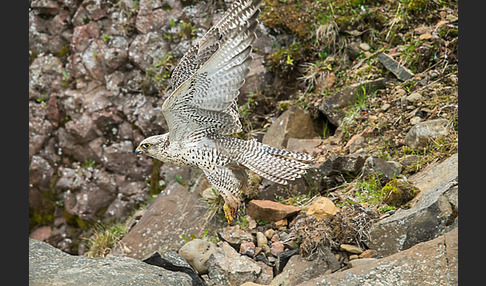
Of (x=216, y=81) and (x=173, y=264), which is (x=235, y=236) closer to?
(x=173, y=264)

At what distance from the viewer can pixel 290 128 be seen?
7.18 metres

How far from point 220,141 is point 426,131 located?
236 cm

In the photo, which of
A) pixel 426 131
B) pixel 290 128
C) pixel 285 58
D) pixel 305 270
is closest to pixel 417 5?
pixel 285 58

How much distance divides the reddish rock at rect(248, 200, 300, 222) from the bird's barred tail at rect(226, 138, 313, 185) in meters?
0.28

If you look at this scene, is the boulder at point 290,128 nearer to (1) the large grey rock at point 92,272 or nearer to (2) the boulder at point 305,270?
(2) the boulder at point 305,270

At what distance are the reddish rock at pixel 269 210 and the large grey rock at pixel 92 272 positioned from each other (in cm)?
147

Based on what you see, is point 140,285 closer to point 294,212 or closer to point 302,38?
point 294,212

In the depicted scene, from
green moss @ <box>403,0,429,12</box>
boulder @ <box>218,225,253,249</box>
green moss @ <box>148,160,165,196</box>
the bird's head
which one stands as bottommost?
green moss @ <box>148,160,165,196</box>

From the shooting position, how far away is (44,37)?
9.37 metres

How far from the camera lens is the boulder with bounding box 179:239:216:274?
17.6ft

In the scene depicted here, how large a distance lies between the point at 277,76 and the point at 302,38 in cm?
71

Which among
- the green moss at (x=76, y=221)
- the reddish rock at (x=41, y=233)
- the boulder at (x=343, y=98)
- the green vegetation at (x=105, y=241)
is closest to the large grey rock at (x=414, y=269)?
the boulder at (x=343, y=98)

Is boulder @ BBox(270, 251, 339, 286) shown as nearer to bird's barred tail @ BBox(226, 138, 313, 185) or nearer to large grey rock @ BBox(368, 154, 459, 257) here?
large grey rock @ BBox(368, 154, 459, 257)

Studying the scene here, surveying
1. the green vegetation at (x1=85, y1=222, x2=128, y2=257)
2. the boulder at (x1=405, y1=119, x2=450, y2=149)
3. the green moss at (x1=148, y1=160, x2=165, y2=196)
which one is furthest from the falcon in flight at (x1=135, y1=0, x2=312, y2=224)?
the green moss at (x1=148, y1=160, x2=165, y2=196)
